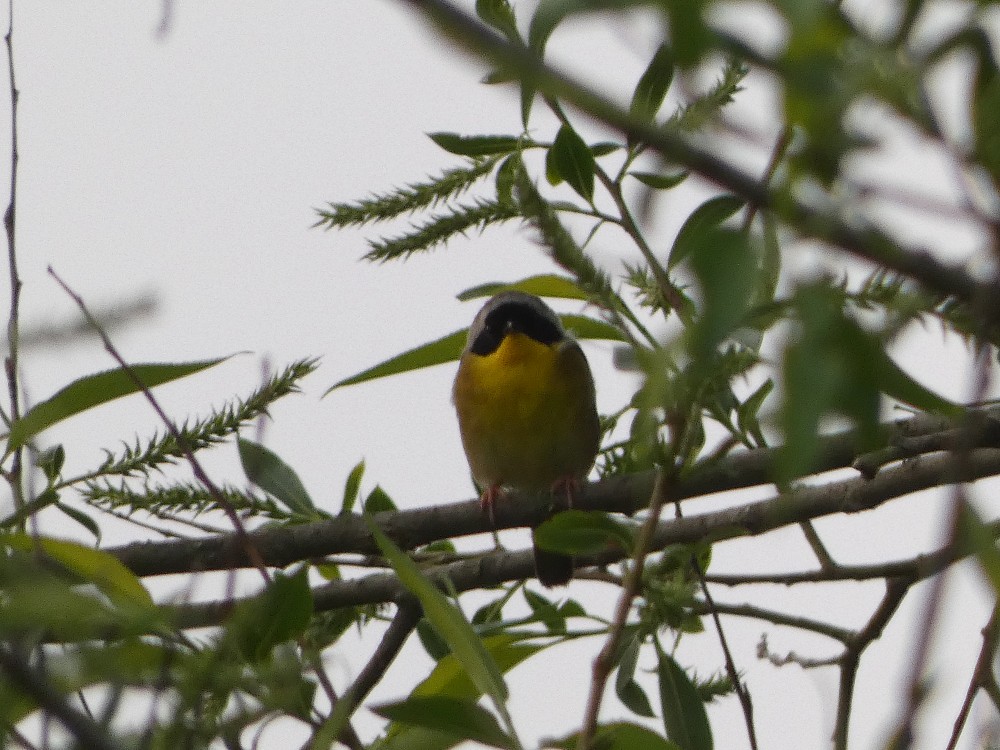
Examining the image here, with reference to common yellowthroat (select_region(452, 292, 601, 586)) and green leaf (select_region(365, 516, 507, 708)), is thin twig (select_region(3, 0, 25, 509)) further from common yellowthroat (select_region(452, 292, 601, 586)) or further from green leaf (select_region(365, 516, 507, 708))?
common yellowthroat (select_region(452, 292, 601, 586))

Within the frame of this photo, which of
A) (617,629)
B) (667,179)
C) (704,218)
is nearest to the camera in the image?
(617,629)

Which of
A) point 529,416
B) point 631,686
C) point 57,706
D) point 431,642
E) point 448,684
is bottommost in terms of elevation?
point 57,706

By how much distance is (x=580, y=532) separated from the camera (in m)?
1.99

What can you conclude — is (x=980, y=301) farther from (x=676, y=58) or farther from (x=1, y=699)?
(x=1, y=699)

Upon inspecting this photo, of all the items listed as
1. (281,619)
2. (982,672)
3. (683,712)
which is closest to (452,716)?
(281,619)

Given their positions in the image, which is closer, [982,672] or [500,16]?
[982,672]

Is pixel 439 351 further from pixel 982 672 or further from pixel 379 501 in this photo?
pixel 982 672

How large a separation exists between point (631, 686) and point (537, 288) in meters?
0.88

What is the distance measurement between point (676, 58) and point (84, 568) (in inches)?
56.7

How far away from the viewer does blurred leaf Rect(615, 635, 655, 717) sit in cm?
282

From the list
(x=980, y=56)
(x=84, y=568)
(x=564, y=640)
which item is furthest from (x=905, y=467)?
(x=980, y=56)

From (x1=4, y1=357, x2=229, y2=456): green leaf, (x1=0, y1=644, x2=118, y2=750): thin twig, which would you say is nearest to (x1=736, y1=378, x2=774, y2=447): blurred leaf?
(x1=4, y1=357, x2=229, y2=456): green leaf

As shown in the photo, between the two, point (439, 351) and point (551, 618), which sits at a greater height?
point (439, 351)

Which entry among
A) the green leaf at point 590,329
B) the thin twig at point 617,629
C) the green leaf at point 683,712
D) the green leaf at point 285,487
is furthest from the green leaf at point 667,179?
the green leaf at point 285,487
